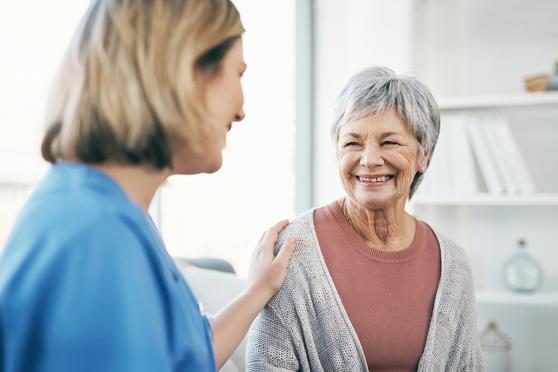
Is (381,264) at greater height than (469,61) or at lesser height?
lesser

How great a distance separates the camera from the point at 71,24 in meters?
1.83

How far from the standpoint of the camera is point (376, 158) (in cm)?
148

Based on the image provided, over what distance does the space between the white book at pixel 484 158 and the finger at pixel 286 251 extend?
1.35 meters

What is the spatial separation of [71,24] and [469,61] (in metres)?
1.71

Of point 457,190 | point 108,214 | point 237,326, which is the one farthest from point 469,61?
point 108,214

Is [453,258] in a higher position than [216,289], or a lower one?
higher

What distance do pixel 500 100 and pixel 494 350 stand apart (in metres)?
1.03

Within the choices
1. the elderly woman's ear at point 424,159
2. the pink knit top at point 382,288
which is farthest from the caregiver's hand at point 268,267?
the elderly woman's ear at point 424,159

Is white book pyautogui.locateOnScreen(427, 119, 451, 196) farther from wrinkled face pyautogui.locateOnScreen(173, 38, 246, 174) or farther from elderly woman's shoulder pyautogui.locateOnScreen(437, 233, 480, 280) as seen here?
wrinkled face pyautogui.locateOnScreen(173, 38, 246, 174)

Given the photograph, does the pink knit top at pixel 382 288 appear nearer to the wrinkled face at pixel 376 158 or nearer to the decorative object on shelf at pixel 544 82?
the wrinkled face at pixel 376 158

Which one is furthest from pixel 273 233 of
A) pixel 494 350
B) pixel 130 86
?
pixel 494 350

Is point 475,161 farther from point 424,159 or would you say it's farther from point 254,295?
point 254,295

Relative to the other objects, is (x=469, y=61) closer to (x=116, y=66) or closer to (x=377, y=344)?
(x=377, y=344)

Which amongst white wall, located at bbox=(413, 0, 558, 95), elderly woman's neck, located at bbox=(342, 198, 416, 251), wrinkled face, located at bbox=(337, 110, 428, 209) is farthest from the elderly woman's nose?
white wall, located at bbox=(413, 0, 558, 95)
